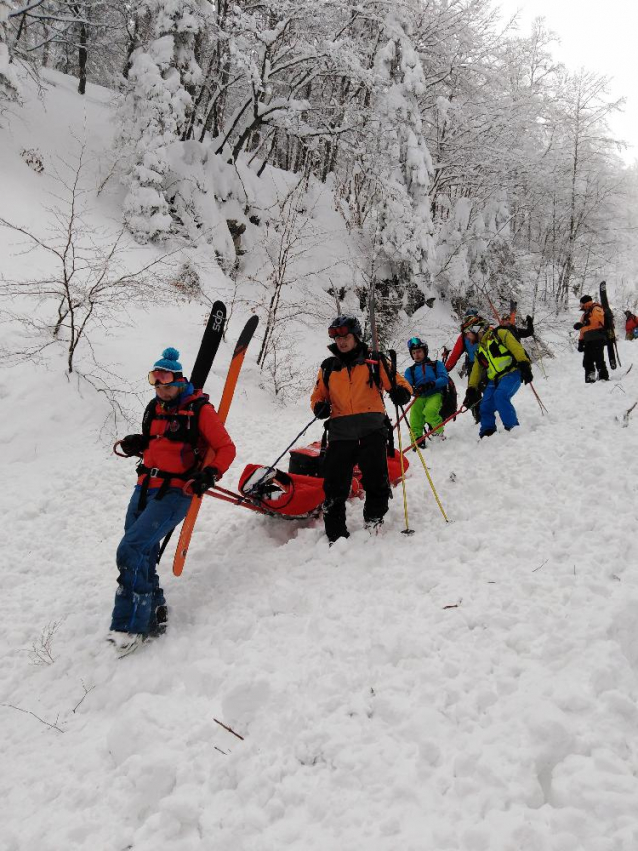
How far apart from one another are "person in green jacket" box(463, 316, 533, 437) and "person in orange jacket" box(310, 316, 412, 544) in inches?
110

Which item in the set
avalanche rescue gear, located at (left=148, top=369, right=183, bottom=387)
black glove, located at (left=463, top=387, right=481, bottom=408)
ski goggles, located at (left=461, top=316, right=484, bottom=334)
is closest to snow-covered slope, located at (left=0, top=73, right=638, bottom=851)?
avalanche rescue gear, located at (left=148, top=369, right=183, bottom=387)

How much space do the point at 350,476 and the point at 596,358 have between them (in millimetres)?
7441

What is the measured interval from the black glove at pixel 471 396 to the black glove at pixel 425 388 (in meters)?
0.56

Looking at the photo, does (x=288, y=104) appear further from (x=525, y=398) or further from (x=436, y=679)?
(x=436, y=679)

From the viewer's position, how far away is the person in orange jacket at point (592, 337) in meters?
9.34

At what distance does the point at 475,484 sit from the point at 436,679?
2945 mm

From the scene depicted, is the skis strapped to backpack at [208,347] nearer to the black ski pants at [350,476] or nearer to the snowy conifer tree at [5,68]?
the black ski pants at [350,476]

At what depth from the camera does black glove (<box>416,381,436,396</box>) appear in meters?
7.02

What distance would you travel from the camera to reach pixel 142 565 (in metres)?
3.66

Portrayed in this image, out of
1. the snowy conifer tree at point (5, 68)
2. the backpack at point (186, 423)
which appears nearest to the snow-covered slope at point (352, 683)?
the backpack at point (186, 423)

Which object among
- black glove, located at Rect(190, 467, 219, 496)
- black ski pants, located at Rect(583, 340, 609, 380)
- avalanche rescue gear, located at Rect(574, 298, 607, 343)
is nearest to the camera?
black glove, located at Rect(190, 467, 219, 496)

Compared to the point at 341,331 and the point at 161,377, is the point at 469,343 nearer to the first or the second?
the point at 341,331

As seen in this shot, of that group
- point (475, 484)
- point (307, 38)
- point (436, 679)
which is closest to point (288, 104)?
point (307, 38)

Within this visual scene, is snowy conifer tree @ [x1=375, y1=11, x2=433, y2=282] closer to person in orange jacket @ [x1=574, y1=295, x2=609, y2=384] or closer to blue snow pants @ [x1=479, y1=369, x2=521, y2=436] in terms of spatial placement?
person in orange jacket @ [x1=574, y1=295, x2=609, y2=384]
